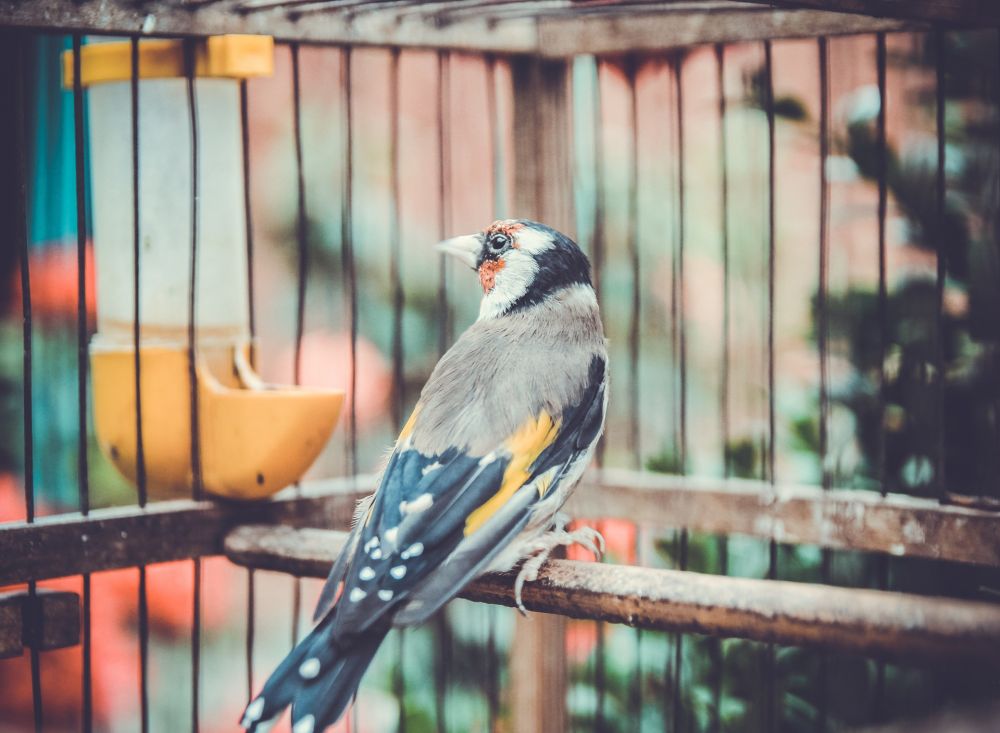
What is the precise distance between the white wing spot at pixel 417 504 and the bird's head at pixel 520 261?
1.40 feet

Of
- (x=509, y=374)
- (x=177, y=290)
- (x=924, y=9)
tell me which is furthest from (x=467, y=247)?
(x=924, y=9)

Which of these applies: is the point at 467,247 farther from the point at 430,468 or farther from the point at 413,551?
the point at 413,551

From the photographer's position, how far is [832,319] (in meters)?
1.71

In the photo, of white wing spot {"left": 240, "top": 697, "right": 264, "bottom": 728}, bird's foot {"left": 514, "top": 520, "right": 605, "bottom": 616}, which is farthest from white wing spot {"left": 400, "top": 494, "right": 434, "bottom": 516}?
white wing spot {"left": 240, "top": 697, "right": 264, "bottom": 728}

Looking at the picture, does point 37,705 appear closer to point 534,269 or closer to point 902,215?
point 534,269

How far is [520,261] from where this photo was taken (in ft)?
4.87

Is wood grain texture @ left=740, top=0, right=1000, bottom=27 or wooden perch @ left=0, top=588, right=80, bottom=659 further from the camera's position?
wooden perch @ left=0, top=588, right=80, bottom=659

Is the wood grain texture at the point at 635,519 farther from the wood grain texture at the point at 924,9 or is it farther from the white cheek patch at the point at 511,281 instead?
the wood grain texture at the point at 924,9

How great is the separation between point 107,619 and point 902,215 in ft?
5.61

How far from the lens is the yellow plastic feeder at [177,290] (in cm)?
137

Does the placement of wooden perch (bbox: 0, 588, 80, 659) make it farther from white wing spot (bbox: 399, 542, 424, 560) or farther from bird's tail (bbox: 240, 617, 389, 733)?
white wing spot (bbox: 399, 542, 424, 560)

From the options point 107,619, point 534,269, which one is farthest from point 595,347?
point 107,619

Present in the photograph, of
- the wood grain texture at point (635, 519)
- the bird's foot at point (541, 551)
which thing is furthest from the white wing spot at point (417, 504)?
the wood grain texture at point (635, 519)

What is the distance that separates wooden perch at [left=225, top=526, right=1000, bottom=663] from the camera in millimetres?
827
